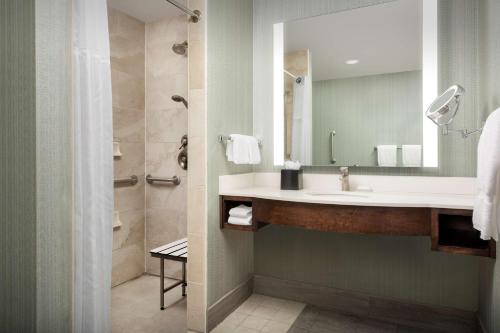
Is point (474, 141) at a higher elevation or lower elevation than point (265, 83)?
lower

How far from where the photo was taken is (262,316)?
2250mm

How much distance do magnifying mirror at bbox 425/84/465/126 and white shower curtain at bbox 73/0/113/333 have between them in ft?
6.01

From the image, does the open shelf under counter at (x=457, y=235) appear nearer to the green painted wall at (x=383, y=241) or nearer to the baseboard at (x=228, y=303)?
the green painted wall at (x=383, y=241)

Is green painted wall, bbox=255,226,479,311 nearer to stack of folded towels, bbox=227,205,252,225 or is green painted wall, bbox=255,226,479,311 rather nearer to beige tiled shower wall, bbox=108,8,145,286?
stack of folded towels, bbox=227,205,252,225

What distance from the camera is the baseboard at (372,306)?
2.02 m

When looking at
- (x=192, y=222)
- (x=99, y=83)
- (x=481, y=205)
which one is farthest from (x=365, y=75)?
(x=99, y=83)

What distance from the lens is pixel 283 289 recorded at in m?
2.55

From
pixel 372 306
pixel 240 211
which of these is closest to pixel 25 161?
pixel 240 211

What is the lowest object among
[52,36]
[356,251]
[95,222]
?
[356,251]

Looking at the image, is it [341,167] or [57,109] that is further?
[341,167]

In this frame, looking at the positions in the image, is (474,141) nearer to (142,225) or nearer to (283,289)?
(283,289)

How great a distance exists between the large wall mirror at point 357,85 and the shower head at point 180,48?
804 millimetres

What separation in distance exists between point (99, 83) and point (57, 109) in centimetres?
24

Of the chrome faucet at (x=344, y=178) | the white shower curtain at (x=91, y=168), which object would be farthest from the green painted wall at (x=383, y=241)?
the white shower curtain at (x=91, y=168)
